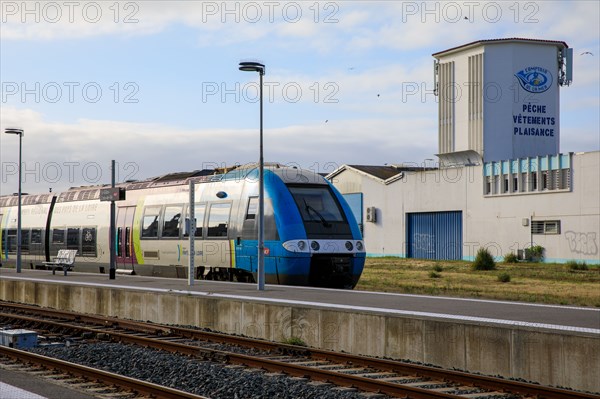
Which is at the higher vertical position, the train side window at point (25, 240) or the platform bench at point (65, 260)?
the train side window at point (25, 240)

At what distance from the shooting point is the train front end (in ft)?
73.5

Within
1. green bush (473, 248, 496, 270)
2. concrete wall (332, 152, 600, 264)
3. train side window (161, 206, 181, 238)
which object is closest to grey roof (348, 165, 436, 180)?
concrete wall (332, 152, 600, 264)

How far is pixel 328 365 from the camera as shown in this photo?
44.1 feet

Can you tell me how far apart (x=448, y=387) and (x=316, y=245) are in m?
11.3

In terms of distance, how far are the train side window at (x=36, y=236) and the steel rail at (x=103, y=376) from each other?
75.5ft

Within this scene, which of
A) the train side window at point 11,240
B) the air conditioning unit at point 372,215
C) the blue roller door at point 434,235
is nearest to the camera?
the train side window at point 11,240

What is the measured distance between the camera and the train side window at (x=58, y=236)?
112 ft

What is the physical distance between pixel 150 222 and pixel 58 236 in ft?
28.2

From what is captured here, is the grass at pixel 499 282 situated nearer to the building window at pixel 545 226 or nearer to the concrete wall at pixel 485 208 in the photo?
the concrete wall at pixel 485 208

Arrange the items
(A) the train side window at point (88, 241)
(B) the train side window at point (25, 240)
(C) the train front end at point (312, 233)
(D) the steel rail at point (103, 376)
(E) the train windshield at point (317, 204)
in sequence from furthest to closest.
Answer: (B) the train side window at point (25, 240) → (A) the train side window at point (88, 241) → (E) the train windshield at point (317, 204) → (C) the train front end at point (312, 233) → (D) the steel rail at point (103, 376)

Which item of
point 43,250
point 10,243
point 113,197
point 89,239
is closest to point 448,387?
point 113,197

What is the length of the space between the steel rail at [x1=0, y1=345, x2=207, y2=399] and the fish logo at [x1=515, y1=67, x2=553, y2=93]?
5324 cm

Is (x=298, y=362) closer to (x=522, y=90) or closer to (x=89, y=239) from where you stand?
(x=89, y=239)

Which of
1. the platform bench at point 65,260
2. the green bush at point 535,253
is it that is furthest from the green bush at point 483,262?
the platform bench at point 65,260
